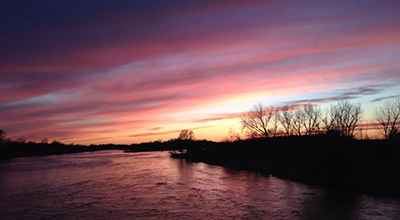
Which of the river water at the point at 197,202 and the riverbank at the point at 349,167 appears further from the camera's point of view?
the riverbank at the point at 349,167

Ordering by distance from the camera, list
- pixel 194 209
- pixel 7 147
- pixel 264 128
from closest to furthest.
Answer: pixel 194 209 → pixel 264 128 → pixel 7 147

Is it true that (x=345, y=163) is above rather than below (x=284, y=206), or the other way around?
above

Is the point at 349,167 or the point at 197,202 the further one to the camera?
the point at 349,167

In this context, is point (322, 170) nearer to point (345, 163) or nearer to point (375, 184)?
point (345, 163)

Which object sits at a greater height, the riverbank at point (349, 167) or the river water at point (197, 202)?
the riverbank at point (349, 167)

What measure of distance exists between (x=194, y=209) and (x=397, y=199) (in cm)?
1416

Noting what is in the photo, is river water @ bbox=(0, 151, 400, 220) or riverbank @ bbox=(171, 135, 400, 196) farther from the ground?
riverbank @ bbox=(171, 135, 400, 196)

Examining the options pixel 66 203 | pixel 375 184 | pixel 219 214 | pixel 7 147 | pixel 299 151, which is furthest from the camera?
pixel 7 147

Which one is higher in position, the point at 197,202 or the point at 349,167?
the point at 349,167

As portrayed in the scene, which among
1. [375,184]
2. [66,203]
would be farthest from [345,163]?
[66,203]

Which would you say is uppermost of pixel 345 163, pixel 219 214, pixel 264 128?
pixel 264 128

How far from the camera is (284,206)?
1925 centimetres

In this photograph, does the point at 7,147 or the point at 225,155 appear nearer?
the point at 225,155

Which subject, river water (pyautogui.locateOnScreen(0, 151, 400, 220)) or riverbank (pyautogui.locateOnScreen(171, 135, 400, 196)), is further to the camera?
riverbank (pyautogui.locateOnScreen(171, 135, 400, 196))
